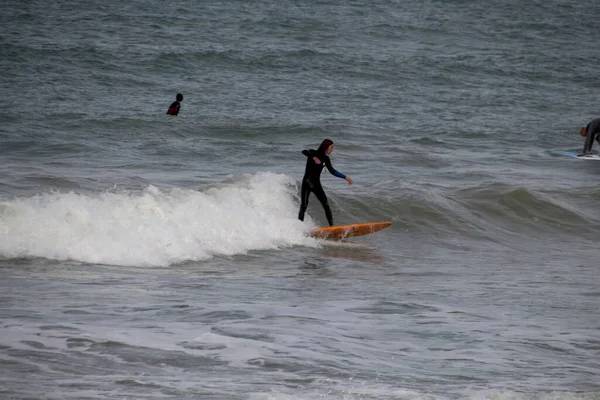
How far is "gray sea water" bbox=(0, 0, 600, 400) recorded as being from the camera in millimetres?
7649

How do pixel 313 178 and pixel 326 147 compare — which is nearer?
pixel 326 147

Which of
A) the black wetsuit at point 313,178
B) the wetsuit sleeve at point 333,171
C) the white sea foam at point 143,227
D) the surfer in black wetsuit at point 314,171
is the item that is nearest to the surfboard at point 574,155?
the white sea foam at point 143,227

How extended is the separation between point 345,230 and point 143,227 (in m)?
3.19

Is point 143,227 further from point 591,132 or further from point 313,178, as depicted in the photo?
point 591,132

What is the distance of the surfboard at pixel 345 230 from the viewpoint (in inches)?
572

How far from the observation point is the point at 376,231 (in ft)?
50.3

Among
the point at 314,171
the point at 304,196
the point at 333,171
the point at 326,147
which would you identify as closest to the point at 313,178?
the point at 314,171

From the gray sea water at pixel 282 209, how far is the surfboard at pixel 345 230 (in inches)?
7.0

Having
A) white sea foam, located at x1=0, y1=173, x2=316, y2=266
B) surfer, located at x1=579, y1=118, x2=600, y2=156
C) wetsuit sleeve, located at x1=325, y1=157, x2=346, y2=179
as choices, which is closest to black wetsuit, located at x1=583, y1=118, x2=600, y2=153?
surfer, located at x1=579, y1=118, x2=600, y2=156

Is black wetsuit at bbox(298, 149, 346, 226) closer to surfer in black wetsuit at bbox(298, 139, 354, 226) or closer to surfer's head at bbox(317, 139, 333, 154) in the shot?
surfer in black wetsuit at bbox(298, 139, 354, 226)

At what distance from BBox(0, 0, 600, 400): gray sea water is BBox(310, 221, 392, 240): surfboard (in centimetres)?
18

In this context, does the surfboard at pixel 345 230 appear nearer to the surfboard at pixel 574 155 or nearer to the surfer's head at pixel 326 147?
the surfer's head at pixel 326 147

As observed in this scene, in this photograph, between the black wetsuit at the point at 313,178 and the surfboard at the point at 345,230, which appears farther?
the surfboard at the point at 345,230

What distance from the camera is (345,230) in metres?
14.7
